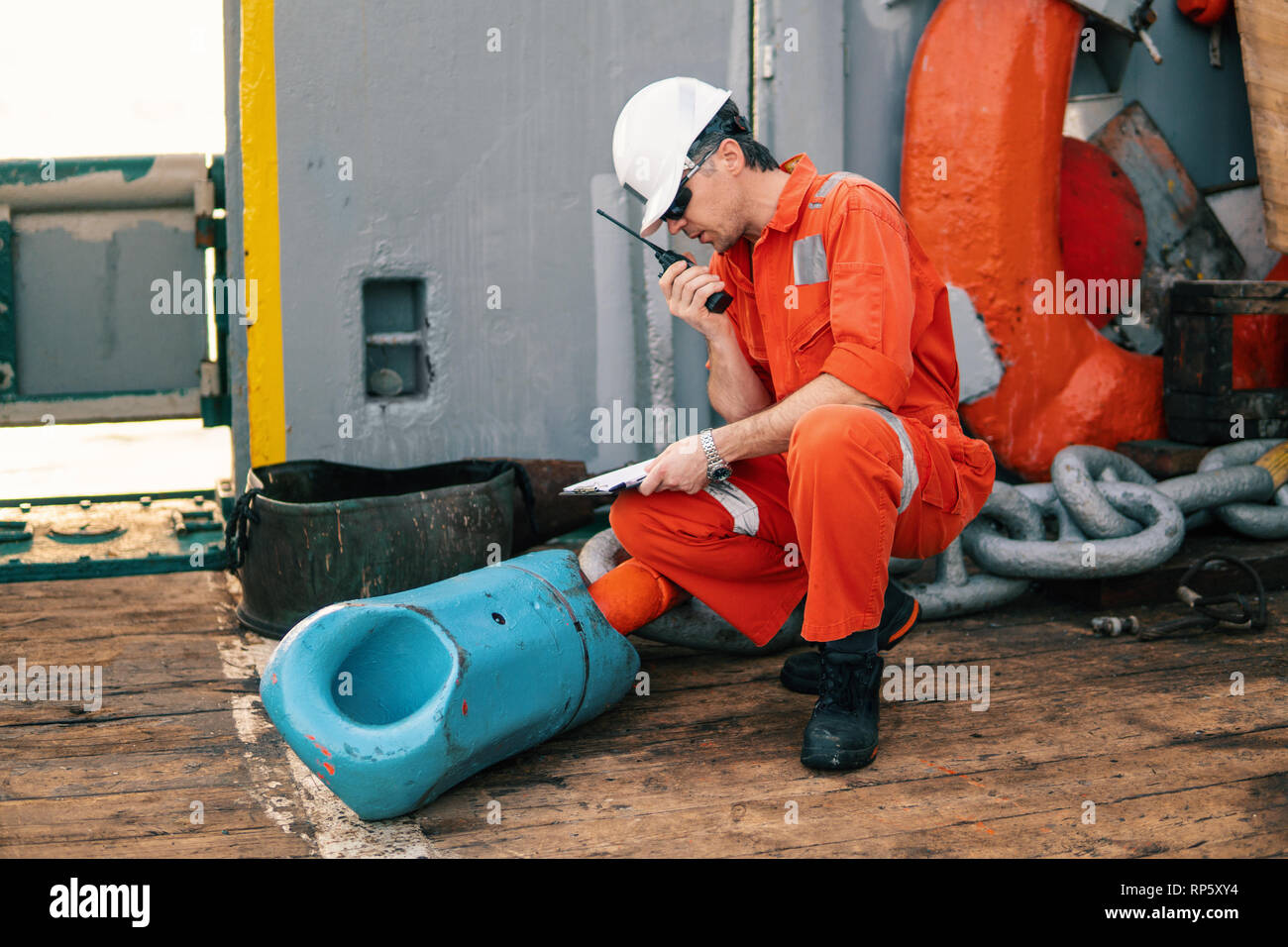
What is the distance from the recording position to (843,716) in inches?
85.3

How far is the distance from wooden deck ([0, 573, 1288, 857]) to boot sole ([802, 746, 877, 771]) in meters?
0.02

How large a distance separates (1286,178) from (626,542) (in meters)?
2.40

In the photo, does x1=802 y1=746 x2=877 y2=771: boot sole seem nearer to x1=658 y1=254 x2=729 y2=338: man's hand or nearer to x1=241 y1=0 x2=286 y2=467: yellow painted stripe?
x1=658 y1=254 x2=729 y2=338: man's hand

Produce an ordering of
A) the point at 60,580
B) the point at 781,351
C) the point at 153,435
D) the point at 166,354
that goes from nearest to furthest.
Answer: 1. the point at 781,351
2. the point at 60,580
3. the point at 166,354
4. the point at 153,435

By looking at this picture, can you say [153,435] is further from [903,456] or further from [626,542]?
[903,456]

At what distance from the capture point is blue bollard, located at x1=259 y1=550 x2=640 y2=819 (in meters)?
1.84

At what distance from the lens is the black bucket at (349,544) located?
278 cm

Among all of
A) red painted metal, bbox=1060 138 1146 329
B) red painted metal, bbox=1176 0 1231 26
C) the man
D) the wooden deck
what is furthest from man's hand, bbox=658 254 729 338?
red painted metal, bbox=1176 0 1231 26

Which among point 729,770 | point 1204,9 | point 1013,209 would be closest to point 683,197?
point 729,770

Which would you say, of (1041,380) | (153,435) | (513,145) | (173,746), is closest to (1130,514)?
(1041,380)

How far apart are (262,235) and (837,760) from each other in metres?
2.13

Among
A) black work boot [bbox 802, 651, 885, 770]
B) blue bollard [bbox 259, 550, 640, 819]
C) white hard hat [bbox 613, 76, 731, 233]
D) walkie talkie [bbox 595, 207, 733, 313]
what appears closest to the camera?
blue bollard [bbox 259, 550, 640, 819]

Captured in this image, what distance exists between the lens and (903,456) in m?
2.14

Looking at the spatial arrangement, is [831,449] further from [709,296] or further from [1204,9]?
[1204,9]
